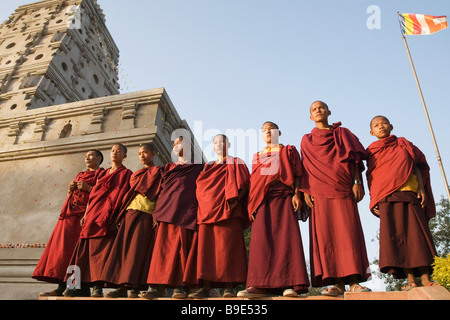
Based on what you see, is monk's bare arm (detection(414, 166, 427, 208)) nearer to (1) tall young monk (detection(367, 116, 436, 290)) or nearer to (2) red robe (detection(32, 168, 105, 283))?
(1) tall young monk (detection(367, 116, 436, 290))

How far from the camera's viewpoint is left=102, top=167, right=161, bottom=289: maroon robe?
12.9 ft

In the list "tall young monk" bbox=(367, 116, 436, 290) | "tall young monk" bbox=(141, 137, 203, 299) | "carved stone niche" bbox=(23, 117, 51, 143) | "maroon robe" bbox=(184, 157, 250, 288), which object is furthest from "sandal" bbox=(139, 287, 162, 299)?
"carved stone niche" bbox=(23, 117, 51, 143)

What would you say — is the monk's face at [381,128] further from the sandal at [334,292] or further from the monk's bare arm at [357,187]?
the sandal at [334,292]

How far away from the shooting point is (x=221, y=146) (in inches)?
174

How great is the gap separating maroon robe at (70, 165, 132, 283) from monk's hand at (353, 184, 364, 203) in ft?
8.81

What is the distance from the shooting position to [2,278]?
20.2ft

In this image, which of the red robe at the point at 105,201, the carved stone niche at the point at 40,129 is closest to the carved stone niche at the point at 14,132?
the carved stone niche at the point at 40,129

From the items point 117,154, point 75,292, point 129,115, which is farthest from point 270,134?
point 129,115

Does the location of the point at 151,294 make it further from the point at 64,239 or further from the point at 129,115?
the point at 129,115

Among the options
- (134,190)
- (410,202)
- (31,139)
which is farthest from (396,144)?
(31,139)

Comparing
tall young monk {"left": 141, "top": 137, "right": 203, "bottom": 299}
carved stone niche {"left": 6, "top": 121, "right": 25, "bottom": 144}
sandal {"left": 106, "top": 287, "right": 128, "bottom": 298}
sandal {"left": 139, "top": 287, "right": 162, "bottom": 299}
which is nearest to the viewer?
sandal {"left": 139, "top": 287, "right": 162, "bottom": 299}

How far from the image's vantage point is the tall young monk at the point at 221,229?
3.57 metres

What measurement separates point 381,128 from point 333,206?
117 cm

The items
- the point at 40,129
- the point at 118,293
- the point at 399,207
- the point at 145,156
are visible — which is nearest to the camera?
the point at 399,207
